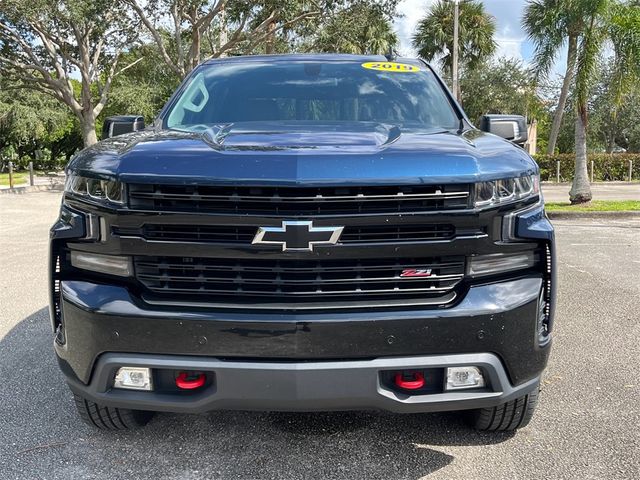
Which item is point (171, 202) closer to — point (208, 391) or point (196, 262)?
point (196, 262)

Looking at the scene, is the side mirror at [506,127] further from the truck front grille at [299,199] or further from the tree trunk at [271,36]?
the tree trunk at [271,36]

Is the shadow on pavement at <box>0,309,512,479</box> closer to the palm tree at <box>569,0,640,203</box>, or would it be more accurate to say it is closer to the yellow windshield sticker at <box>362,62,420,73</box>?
the yellow windshield sticker at <box>362,62,420,73</box>

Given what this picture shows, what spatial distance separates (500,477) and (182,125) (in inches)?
95.5

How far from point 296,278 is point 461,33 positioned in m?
31.5

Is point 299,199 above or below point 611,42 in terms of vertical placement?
below

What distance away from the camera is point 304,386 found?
225 cm

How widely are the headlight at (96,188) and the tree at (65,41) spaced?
20086 millimetres

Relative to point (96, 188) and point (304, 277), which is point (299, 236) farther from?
point (96, 188)

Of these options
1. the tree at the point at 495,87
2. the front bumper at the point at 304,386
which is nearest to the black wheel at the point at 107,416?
the front bumper at the point at 304,386

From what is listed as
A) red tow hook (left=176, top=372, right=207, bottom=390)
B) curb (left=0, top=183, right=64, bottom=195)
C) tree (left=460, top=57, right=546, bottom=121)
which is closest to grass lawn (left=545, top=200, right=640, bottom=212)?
red tow hook (left=176, top=372, right=207, bottom=390)

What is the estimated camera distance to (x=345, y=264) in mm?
2314

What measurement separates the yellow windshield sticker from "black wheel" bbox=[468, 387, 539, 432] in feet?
7.29

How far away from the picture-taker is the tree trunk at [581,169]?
581 inches

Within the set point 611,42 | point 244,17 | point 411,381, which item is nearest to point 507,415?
point 411,381
